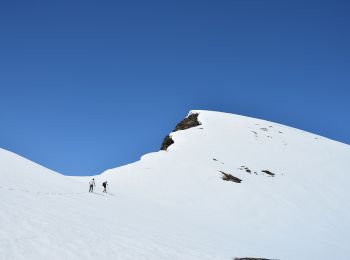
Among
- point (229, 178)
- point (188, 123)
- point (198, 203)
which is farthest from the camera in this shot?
point (188, 123)

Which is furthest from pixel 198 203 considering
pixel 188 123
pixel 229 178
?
pixel 188 123

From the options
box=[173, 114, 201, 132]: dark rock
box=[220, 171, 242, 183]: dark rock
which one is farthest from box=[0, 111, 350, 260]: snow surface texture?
box=[173, 114, 201, 132]: dark rock

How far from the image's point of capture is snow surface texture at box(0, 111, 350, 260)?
1623 centimetres

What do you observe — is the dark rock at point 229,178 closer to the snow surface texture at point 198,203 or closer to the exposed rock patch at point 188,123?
the snow surface texture at point 198,203

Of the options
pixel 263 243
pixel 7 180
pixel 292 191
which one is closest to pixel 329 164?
pixel 292 191

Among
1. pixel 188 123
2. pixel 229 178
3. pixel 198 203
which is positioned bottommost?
pixel 198 203

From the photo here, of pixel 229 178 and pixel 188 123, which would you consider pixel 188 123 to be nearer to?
pixel 188 123

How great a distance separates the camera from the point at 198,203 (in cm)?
3966

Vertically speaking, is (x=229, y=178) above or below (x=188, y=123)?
below

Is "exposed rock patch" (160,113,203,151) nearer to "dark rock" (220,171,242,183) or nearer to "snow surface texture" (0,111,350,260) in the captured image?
"snow surface texture" (0,111,350,260)

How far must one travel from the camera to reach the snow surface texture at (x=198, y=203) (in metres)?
16.2

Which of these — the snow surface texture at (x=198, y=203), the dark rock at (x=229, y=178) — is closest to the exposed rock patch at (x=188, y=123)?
the snow surface texture at (x=198, y=203)

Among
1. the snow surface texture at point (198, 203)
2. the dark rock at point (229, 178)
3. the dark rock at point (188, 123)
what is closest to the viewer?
the snow surface texture at point (198, 203)

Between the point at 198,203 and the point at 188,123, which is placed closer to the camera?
the point at 198,203
